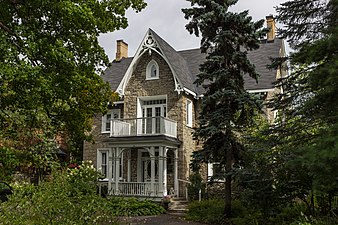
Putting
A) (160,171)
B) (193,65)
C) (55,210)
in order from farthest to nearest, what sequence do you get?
(193,65) < (160,171) < (55,210)

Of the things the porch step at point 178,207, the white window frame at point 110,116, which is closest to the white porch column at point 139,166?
the white window frame at point 110,116

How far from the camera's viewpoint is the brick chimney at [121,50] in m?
30.0

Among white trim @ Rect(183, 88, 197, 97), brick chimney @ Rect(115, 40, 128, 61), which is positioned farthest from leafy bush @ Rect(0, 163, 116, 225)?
brick chimney @ Rect(115, 40, 128, 61)

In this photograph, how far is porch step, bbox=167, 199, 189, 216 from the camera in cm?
1771

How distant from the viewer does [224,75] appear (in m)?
14.2

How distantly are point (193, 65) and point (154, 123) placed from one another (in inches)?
251

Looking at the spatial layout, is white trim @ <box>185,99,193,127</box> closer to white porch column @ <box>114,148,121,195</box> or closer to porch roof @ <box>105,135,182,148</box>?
porch roof @ <box>105,135,182,148</box>

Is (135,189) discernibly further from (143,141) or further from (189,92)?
(189,92)

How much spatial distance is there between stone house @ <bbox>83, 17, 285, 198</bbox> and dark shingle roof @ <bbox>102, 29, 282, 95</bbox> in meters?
0.06

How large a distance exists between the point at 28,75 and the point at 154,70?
14.4 metres

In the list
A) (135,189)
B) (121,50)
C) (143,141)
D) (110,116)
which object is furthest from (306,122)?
(121,50)

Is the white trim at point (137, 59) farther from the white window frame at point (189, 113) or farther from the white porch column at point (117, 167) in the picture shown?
the white porch column at point (117, 167)

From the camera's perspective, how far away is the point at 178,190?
843 inches

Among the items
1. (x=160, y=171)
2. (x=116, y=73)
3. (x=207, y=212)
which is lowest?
(x=207, y=212)
